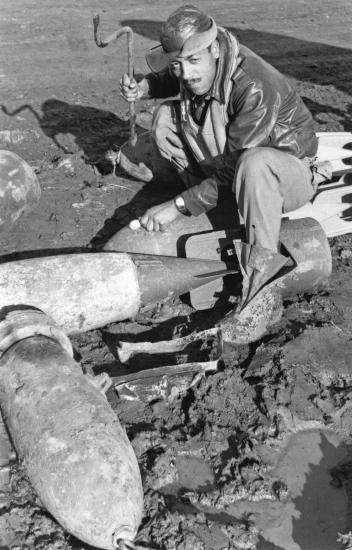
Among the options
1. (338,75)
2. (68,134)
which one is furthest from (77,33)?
(338,75)

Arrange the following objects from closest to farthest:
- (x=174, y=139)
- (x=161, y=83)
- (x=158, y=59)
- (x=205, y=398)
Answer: (x=205, y=398), (x=158, y=59), (x=174, y=139), (x=161, y=83)

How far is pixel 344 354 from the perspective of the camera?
4.20 m

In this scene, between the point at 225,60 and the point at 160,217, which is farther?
the point at 160,217

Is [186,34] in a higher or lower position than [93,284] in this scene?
higher

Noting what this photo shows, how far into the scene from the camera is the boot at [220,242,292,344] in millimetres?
4273

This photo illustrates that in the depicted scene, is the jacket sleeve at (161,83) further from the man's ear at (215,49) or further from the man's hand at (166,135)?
the man's ear at (215,49)

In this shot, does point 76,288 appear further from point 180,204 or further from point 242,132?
point 242,132

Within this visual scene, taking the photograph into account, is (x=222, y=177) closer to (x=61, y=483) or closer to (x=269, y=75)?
(x=269, y=75)

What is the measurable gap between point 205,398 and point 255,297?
32.1 inches

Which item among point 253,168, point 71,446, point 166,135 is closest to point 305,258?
point 253,168

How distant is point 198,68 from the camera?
14.1 ft

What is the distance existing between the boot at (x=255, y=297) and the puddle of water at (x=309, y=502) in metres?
0.81

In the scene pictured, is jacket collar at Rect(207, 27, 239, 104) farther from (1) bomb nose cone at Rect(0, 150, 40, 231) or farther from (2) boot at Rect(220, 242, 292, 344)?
(1) bomb nose cone at Rect(0, 150, 40, 231)

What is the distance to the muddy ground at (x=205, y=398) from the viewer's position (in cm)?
328
